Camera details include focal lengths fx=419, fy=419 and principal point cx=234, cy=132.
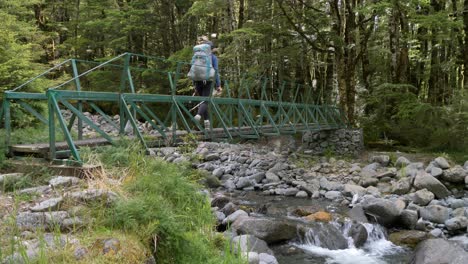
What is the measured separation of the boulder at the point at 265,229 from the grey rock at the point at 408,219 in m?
2.54

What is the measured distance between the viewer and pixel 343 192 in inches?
407

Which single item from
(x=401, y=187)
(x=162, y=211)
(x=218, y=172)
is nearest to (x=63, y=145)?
(x=162, y=211)

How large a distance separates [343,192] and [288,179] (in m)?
1.67

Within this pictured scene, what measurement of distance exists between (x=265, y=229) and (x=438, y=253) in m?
2.45

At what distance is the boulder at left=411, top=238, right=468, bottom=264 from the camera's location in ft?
18.1

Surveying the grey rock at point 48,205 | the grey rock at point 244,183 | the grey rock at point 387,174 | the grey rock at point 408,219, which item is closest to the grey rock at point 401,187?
the grey rock at point 387,174

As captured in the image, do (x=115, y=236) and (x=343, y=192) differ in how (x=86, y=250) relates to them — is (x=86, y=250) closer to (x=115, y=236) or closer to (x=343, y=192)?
(x=115, y=236)

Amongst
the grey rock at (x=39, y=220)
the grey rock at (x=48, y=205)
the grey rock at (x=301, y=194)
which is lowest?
the grey rock at (x=301, y=194)

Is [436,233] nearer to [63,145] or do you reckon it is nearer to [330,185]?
[330,185]

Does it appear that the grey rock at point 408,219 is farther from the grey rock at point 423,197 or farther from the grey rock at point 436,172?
the grey rock at point 436,172

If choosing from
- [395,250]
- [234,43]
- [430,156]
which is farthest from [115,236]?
[430,156]

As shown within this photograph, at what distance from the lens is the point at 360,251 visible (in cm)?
688

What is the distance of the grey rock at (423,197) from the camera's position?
366 inches

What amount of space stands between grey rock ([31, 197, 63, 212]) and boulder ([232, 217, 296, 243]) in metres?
3.48
